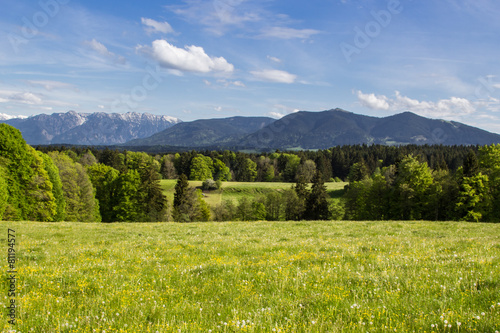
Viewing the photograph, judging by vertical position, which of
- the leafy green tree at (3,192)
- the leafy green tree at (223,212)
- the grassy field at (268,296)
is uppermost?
the grassy field at (268,296)

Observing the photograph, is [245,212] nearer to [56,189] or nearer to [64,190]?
[64,190]

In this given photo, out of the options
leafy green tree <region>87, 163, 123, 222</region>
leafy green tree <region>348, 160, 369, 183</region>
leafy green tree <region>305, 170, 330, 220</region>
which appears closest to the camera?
leafy green tree <region>87, 163, 123, 222</region>

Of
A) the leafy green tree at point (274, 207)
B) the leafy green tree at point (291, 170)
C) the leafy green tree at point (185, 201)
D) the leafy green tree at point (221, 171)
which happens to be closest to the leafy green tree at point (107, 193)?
the leafy green tree at point (185, 201)

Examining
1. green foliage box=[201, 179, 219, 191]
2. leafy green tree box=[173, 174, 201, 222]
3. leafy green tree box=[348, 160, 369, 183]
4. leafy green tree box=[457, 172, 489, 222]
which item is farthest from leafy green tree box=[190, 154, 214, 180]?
leafy green tree box=[457, 172, 489, 222]

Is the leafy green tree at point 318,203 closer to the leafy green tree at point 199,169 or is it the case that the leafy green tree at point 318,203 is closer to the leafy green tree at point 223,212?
the leafy green tree at point 223,212

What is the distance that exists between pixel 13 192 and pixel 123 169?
2534 cm

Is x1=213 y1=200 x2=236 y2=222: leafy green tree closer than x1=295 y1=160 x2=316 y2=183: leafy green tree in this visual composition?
Yes

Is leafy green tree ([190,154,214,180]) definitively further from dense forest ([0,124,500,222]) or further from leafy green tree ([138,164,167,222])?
leafy green tree ([138,164,167,222])

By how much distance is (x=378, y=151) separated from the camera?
605 feet

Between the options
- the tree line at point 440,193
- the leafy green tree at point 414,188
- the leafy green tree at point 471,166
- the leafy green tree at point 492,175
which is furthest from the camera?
the leafy green tree at point 414,188

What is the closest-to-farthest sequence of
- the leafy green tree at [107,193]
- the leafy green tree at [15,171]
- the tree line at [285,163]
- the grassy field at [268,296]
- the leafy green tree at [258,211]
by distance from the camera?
the grassy field at [268,296] < the leafy green tree at [15,171] < the leafy green tree at [107,193] < the leafy green tree at [258,211] < the tree line at [285,163]

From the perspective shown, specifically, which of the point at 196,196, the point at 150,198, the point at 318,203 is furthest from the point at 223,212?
the point at 318,203

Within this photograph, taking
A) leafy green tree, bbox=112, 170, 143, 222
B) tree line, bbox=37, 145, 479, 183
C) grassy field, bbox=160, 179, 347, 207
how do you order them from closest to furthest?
leafy green tree, bbox=112, 170, 143, 222 < grassy field, bbox=160, 179, 347, 207 < tree line, bbox=37, 145, 479, 183

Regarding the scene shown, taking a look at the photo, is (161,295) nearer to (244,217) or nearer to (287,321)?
(287,321)
